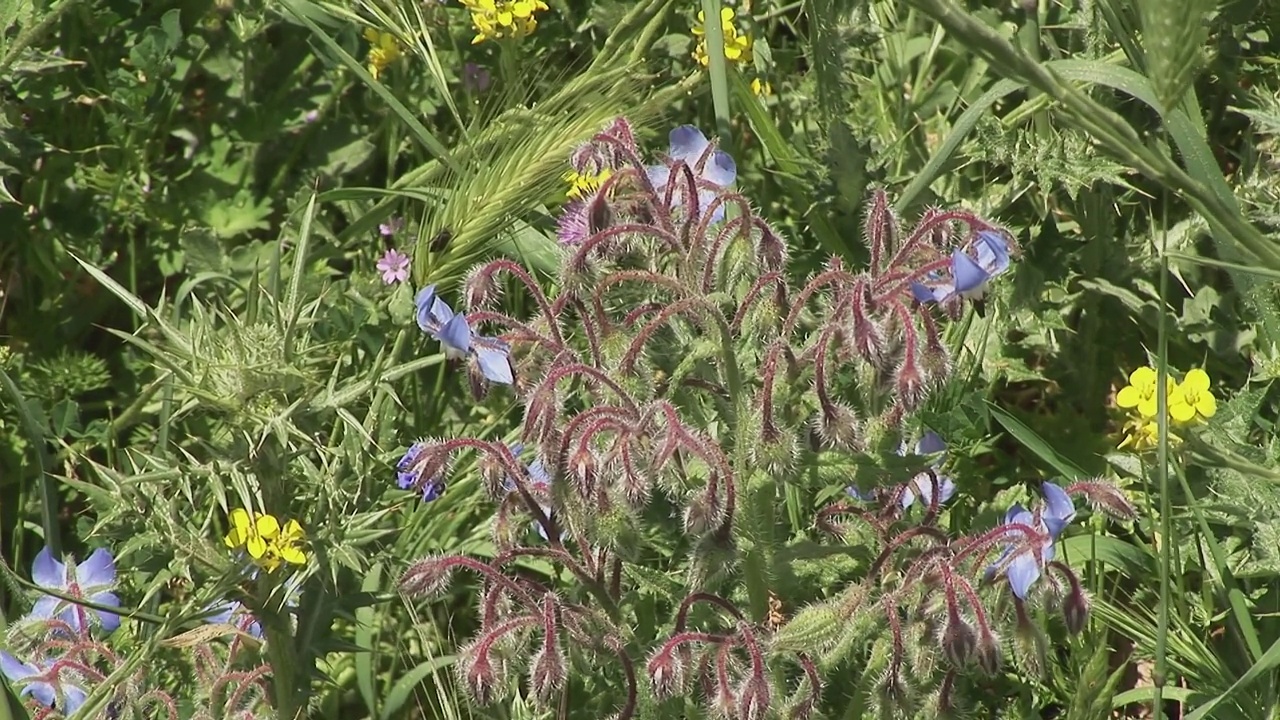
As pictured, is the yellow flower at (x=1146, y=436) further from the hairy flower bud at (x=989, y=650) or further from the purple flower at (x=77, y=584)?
the purple flower at (x=77, y=584)

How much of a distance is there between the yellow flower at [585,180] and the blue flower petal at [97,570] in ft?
3.05

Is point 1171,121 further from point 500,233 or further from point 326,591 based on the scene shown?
point 326,591

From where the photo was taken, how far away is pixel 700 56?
3100 millimetres

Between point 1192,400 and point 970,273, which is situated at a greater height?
point 970,273

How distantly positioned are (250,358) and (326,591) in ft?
1.27

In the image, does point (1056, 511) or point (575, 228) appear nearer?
point (1056, 511)

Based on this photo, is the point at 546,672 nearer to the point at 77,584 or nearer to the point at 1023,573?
the point at 1023,573

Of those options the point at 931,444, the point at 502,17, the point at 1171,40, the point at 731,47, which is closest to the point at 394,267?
the point at 502,17

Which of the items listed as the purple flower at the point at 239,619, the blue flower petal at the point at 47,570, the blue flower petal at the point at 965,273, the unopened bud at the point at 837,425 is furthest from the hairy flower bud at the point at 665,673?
the blue flower petal at the point at 47,570

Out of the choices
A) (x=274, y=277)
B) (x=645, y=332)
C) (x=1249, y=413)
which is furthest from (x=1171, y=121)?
(x=274, y=277)

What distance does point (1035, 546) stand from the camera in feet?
5.92

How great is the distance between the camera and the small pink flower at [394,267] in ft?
9.72

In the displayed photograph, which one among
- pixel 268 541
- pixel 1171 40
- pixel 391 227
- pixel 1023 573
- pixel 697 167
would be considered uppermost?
pixel 1171 40

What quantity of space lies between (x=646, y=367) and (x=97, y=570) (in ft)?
3.29
